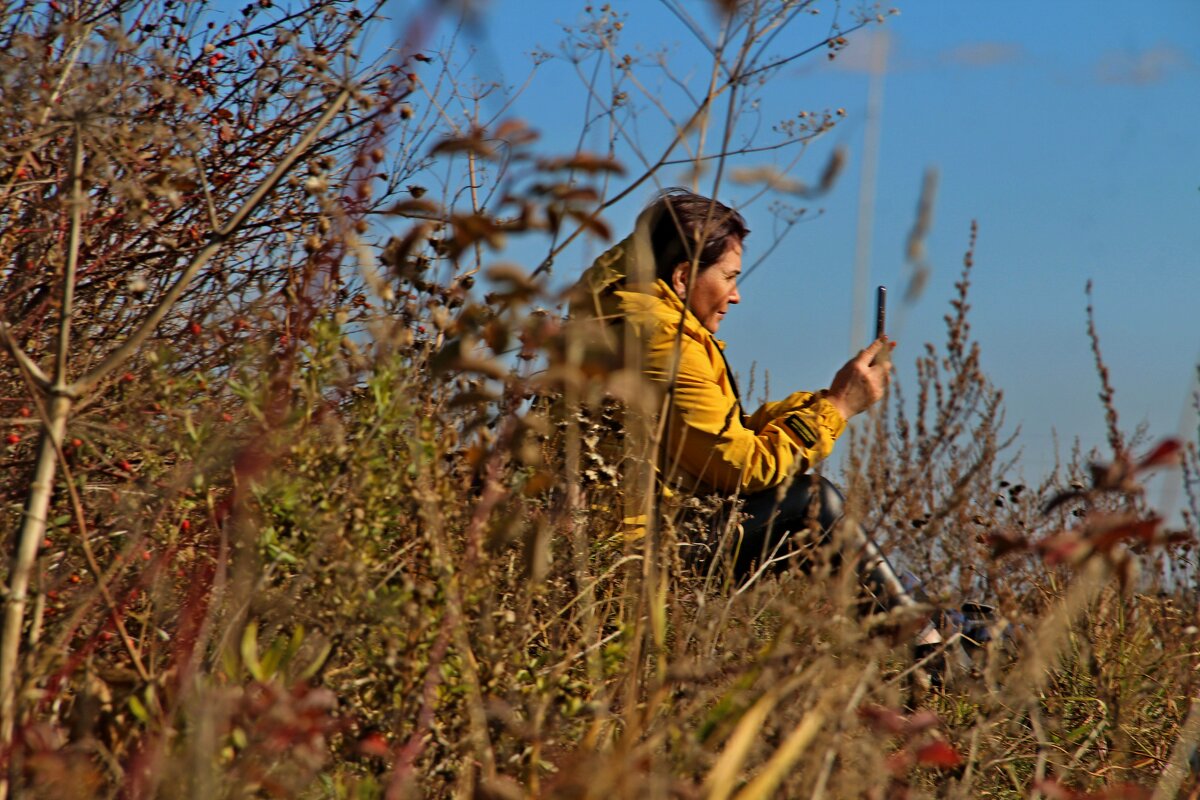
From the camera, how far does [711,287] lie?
12.6 ft

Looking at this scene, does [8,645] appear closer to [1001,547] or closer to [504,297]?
[504,297]

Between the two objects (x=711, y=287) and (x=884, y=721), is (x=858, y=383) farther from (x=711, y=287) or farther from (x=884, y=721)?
(x=884, y=721)

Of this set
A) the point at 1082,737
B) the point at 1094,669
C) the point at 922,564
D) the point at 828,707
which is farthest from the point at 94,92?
the point at 1082,737

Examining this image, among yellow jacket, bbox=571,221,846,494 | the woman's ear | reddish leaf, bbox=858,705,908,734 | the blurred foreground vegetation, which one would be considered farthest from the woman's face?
reddish leaf, bbox=858,705,908,734

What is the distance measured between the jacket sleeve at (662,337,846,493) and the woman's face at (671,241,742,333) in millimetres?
196

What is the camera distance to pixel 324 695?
1.55 meters

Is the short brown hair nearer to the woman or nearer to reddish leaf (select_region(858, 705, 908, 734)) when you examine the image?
the woman

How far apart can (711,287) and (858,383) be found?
1.72ft

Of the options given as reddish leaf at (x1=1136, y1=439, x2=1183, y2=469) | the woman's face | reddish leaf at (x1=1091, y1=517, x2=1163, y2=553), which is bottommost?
reddish leaf at (x1=1091, y1=517, x2=1163, y2=553)

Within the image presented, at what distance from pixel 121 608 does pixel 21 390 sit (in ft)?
3.22

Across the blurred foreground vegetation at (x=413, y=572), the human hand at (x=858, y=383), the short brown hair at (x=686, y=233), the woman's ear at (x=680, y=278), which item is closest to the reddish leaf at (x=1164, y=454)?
the blurred foreground vegetation at (x=413, y=572)

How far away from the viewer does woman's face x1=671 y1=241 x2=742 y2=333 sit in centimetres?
382

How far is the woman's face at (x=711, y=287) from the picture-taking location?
3.82m

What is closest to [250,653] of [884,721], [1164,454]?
[884,721]
